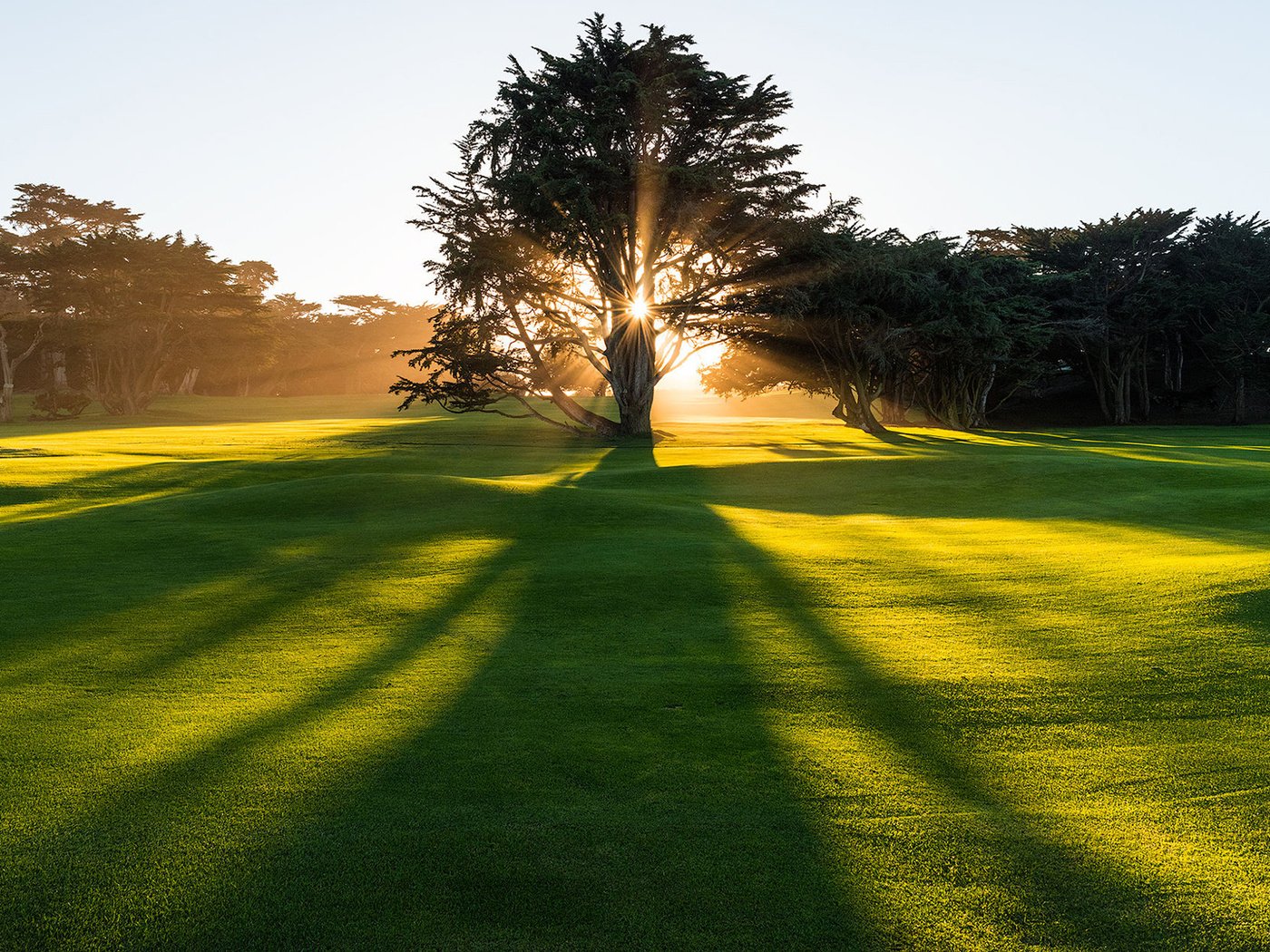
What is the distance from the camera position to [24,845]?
448 centimetres

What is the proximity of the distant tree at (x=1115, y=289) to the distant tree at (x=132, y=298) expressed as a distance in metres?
58.2

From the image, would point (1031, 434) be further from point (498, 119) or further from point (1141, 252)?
point (498, 119)

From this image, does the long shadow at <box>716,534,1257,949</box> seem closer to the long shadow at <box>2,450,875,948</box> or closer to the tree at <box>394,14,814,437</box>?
the long shadow at <box>2,450,875,948</box>

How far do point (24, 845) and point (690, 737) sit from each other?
3.66m

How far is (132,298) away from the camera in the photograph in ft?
217

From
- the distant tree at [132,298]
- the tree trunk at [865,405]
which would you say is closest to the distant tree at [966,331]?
the tree trunk at [865,405]

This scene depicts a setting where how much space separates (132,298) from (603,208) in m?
45.6

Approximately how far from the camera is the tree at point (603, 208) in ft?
116

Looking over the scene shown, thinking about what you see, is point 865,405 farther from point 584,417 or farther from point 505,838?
point 505,838

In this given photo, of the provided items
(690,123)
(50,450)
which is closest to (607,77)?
(690,123)

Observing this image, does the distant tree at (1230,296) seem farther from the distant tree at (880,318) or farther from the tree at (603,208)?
the tree at (603,208)


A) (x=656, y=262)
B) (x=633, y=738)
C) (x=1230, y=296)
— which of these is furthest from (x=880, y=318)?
(x=633, y=738)

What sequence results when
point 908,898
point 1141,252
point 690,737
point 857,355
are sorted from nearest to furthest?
point 908,898 → point 690,737 → point 857,355 → point 1141,252

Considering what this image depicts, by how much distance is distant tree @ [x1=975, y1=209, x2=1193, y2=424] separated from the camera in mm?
57594
